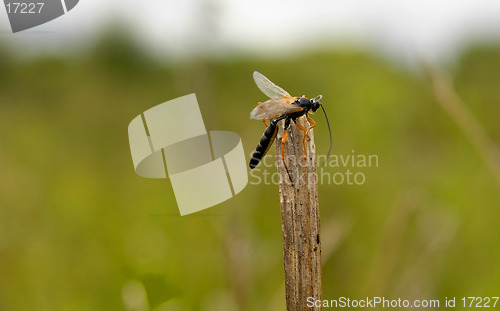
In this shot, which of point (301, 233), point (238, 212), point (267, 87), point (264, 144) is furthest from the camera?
point (267, 87)

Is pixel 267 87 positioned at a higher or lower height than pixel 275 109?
higher

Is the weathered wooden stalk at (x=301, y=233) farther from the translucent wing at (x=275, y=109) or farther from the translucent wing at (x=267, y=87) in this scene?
the translucent wing at (x=267, y=87)

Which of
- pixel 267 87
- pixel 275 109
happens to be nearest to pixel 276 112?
pixel 275 109

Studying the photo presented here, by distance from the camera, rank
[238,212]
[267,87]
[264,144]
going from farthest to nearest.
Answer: [267,87], [264,144], [238,212]

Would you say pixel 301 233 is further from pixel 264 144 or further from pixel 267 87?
pixel 267 87

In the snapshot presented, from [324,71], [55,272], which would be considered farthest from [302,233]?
[324,71]

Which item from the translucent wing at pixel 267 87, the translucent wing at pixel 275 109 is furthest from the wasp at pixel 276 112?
the translucent wing at pixel 267 87

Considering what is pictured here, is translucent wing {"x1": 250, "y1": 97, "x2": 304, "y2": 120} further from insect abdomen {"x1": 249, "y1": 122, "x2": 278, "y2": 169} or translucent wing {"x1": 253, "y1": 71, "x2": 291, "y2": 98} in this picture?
translucent wing {"x1": 253, "y1": 71, "x2": 291, "y2": 98}
